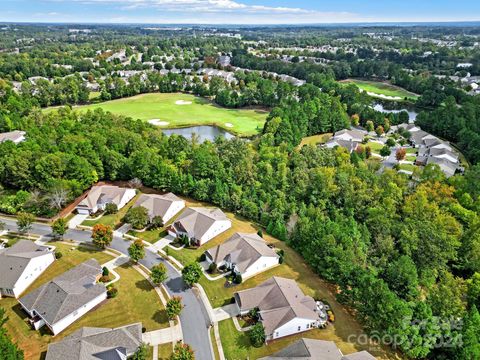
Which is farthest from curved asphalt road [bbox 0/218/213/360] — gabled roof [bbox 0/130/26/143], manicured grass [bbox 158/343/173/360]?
gabled roof [bbox 0/130/26/143]

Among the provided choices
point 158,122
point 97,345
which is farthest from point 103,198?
point 158,122

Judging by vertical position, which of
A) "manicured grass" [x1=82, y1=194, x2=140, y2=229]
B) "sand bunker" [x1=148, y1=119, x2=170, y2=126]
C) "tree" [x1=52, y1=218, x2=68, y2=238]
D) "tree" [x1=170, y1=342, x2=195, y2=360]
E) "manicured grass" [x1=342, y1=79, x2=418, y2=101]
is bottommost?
"manicured grass" [x1=82, y1=194, x2=140, y2=229]

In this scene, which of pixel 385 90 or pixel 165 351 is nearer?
pixel 165 351

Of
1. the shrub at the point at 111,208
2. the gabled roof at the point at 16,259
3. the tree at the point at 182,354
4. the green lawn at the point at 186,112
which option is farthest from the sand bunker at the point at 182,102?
the tree at the point at 182,354

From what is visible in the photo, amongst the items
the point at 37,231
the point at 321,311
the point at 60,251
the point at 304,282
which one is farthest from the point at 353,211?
the point at 37,231

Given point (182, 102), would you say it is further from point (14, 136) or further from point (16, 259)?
point (16, 259)

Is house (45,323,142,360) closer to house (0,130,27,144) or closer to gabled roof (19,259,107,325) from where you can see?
gabled roof (19,259,107,325)
